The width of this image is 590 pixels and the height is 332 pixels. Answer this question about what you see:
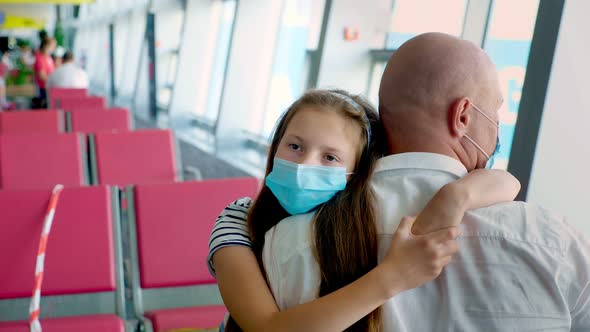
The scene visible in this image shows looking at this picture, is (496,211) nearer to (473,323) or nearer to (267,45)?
(473,323)

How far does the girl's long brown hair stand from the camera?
1.14 meters

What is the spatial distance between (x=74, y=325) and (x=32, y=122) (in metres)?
3.33

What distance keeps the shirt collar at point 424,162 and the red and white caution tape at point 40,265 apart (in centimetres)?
164

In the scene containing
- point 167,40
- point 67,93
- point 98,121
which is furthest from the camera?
point 167,40

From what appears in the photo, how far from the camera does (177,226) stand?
9.34 feet

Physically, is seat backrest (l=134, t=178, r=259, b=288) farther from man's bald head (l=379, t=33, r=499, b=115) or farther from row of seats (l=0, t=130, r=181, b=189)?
man's bald head (l=379, t=33, r=499, b=115)

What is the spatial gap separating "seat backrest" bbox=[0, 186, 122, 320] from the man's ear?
5.98ft

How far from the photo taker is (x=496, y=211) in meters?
1.15

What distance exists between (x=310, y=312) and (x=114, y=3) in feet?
64.7

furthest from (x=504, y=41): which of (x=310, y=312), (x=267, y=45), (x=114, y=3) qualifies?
(x=114, y=3)

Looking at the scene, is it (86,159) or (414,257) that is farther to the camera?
(86,159)

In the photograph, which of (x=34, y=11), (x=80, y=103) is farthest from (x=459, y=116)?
(x=34, y=11)

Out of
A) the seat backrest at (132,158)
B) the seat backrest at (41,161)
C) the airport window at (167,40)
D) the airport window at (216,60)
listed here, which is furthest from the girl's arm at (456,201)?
the airport window at (167,40)

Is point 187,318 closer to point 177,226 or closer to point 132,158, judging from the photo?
point 177,226
